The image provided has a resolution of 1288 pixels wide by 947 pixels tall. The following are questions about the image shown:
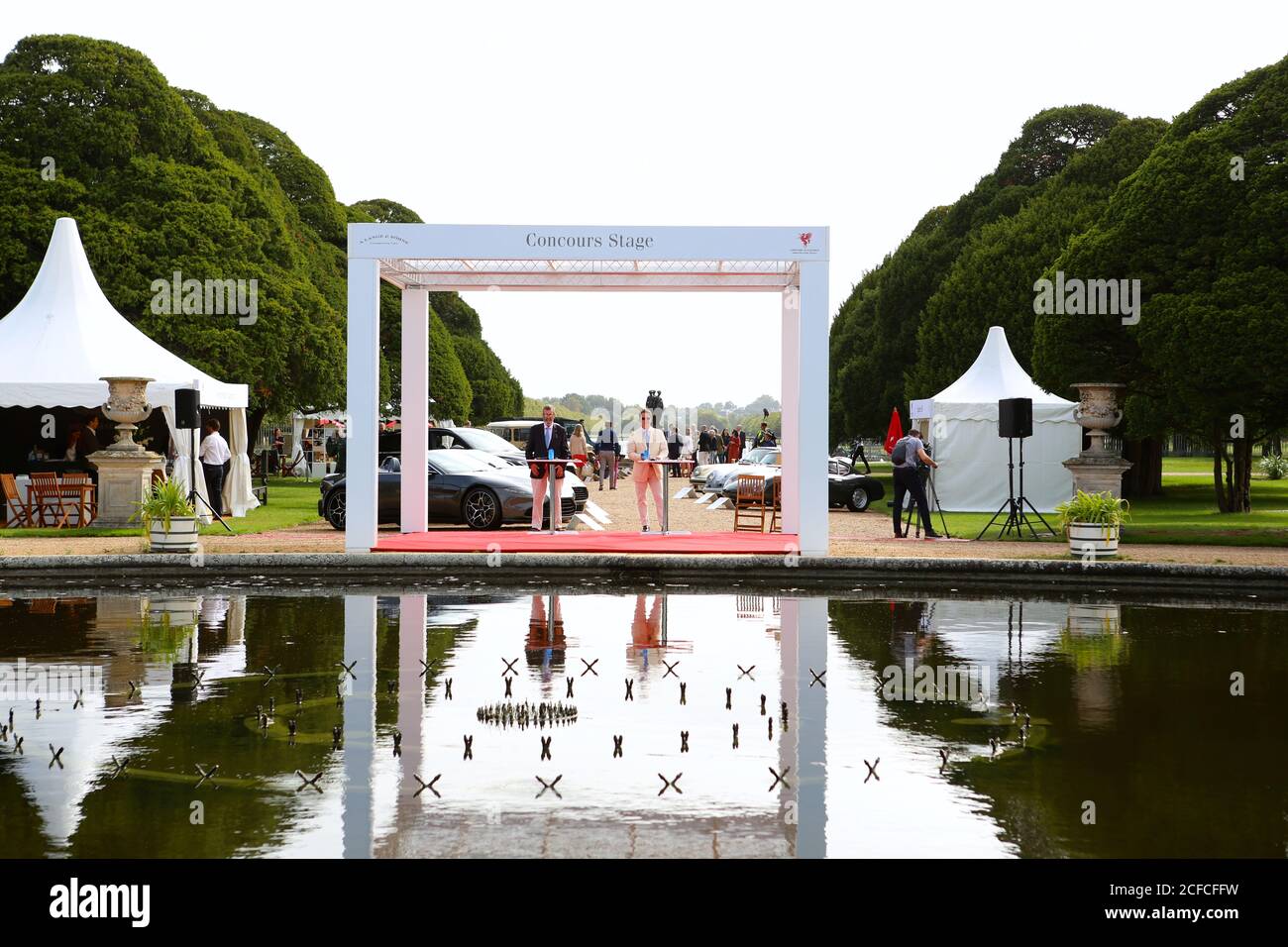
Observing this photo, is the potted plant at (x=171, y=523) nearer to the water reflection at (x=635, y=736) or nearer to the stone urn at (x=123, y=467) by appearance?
the stone urn at (x=123, y=467)

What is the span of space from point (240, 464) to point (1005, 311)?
2219 centimetres

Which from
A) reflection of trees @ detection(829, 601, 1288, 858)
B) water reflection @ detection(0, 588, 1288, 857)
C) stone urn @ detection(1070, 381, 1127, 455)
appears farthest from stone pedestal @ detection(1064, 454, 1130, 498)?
reflection of trees @ detection(829, 601, 1288, 858)

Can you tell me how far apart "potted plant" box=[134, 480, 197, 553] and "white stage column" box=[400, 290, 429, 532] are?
349 centimetres

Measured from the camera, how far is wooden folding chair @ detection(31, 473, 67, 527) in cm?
2177

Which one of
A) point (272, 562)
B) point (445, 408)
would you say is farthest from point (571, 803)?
point (445, 408)

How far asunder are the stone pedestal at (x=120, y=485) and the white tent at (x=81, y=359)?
736 millimetres

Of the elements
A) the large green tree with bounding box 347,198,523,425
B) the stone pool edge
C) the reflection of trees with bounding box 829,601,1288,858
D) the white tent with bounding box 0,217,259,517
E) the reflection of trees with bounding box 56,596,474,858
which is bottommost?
the reflection of trees with bounding box 829,601,1288,858

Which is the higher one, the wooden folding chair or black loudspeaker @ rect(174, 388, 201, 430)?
black loudspeaker @ rect(174, 388, 201, 430)

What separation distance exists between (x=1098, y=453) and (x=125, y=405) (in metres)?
16.2

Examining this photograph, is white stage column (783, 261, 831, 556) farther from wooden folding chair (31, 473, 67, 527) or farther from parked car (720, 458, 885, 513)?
parked car (720, 458, 885, 513)

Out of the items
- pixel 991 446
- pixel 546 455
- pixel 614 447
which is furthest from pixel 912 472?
pixel 614 447

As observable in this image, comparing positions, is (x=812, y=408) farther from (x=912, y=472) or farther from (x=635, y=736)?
(x=635, y=736)

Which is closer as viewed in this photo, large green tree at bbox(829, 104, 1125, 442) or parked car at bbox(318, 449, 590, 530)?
parked car at bbox(318, 449, 590, 530)
